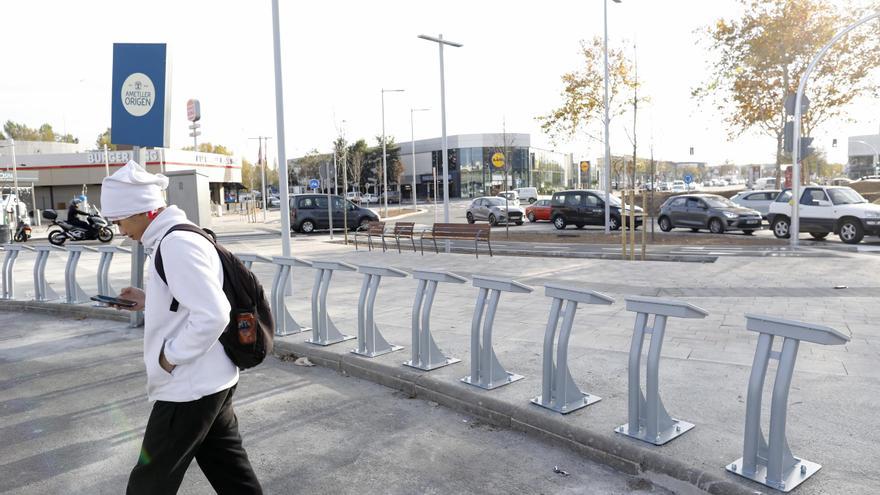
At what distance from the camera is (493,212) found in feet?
97.8

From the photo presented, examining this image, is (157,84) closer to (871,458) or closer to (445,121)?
(871,458)

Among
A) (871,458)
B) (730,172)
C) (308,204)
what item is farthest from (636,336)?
(730,172)

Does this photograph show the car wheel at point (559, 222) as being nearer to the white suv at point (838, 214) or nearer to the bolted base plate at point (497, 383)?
the white suv at point (838, 214)

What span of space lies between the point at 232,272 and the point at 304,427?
2.23 metres

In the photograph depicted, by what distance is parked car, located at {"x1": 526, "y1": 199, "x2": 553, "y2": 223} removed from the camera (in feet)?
101

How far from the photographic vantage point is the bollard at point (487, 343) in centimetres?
486

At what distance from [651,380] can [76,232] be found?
23.4 metres

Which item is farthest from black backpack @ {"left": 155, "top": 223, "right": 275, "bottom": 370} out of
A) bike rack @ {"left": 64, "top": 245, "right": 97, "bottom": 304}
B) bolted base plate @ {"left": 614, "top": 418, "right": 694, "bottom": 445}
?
bike rack @ {"left": 64, "top": 245, "right": 97, "bottom": 304}

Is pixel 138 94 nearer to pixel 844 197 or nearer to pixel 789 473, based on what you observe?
pixel 789 473

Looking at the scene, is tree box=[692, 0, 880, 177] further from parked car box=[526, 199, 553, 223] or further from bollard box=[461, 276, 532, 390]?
bollard box=[461, 276, 532, 390]

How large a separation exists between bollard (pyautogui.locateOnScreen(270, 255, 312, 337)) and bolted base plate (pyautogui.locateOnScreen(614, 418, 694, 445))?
12.5ft

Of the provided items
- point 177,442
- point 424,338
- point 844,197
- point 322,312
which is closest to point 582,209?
point 844,197

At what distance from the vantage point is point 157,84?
7746 millimetres

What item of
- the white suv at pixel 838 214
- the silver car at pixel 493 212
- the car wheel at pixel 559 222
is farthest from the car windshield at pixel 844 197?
the silver car at pixel 493 212
